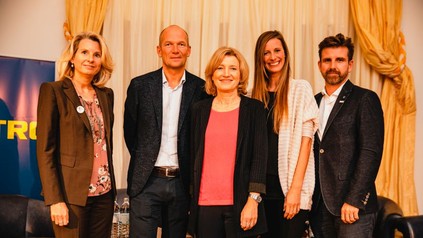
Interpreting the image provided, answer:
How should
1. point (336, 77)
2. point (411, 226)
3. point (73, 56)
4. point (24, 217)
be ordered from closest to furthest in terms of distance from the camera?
point (73, 56)
point (336, 77)
point (411, 226)
point (24, 217)

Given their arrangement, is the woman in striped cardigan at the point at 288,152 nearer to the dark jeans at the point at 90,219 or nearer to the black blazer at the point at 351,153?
the black blazer at the point at 351,153

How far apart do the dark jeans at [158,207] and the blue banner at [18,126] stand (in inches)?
66.4

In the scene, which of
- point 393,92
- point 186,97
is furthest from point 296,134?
point 393,92

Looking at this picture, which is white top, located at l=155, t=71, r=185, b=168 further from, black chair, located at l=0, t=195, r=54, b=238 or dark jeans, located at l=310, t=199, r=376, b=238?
black chair, located at l=0, t=195, r=54, b=238

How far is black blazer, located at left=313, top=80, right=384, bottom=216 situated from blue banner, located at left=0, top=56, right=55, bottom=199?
252 cm

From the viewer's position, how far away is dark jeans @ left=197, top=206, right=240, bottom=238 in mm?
2559

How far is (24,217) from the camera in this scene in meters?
3.79

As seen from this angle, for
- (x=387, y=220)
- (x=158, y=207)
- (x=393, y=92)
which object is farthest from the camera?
(x=393, y=92)

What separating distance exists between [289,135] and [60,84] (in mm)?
1263

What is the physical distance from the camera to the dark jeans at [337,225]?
2.80 m

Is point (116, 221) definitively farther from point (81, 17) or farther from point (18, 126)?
point (81, 17)

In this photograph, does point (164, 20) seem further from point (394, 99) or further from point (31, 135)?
point (394, 99)

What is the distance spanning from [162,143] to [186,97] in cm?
31

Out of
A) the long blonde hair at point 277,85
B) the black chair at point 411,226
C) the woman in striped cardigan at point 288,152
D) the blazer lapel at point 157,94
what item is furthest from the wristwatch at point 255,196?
the black chair at point 411,226
